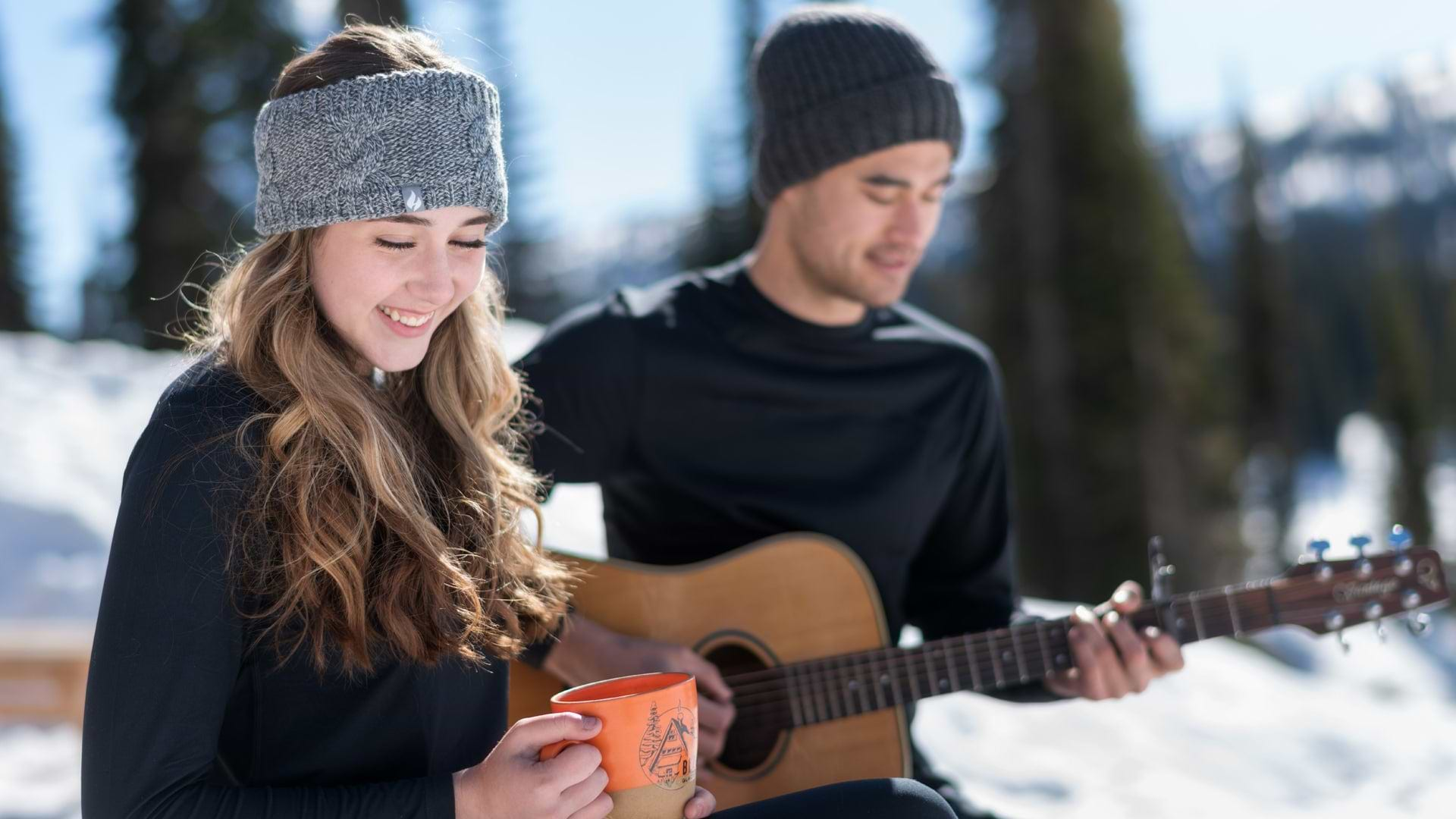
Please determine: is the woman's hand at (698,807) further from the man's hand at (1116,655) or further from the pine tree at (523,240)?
the pine tree at (523,240)

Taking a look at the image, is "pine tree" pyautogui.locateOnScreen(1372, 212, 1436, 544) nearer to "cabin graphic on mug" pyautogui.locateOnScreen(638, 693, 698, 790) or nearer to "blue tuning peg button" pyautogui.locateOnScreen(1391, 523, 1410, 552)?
"blue tuning peg button" pyautogui.locateOnScreen(1391, 523, 1410, 552)

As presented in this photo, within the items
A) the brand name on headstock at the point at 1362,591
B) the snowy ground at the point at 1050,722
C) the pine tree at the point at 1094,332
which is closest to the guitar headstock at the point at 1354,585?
the brand name on headstock at the point at 1362,591

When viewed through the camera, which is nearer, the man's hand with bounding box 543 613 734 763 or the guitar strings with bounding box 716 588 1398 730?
the man's hand with bounding box 543 613 734 763

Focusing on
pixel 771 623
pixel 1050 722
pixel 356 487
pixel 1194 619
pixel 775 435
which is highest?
pixel 356 487

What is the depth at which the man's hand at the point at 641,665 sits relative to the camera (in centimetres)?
232

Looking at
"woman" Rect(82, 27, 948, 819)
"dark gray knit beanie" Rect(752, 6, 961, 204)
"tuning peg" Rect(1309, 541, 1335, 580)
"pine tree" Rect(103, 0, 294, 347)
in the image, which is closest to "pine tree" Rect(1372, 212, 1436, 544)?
"pine tree" Rect(103, 0, 294, 347)

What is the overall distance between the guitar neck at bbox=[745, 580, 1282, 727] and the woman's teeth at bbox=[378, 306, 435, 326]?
110 centimetres

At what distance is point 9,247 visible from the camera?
25.6 meters

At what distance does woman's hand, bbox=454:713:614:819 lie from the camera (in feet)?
4.83

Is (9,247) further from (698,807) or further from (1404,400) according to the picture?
(1404,400)

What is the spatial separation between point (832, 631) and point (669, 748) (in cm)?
103

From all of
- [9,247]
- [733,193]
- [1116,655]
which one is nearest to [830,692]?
[1116,655]

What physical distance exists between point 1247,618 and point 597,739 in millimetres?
1734

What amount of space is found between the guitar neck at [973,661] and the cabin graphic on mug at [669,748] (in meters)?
0.86
